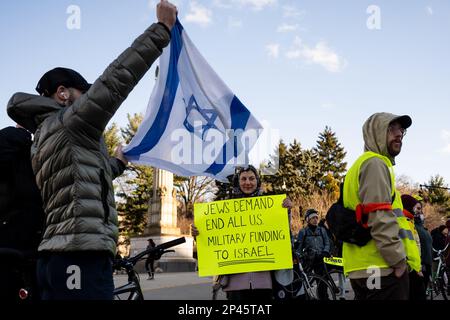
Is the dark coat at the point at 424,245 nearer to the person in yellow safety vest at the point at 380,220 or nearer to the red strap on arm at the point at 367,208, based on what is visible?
the person in yellow safety vest at the point at 380,220

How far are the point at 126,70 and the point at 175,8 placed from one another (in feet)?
1.85

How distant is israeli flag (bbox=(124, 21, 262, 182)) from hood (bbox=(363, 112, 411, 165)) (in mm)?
1661

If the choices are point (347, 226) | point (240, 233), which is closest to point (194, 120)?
point (240, 233)

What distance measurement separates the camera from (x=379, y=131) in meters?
3.92

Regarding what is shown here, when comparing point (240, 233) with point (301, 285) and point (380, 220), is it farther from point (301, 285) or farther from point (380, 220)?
point (380, 220)

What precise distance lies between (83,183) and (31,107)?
24.6 inches

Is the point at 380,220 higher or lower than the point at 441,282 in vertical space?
higher

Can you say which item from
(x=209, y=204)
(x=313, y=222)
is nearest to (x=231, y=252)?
(x=209, y=204)

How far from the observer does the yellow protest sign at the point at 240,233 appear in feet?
17.7

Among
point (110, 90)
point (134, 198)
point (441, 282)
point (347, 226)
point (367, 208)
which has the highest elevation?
point (134, 198)

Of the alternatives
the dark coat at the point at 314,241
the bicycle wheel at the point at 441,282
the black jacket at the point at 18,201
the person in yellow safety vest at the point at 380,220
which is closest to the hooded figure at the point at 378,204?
the person in yellow safety vest at the point at 380,220

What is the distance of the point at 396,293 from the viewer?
341 centimetres

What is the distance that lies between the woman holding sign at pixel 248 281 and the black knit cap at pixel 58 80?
2.63m

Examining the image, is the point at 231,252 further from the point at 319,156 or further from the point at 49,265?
the point at 319,156
